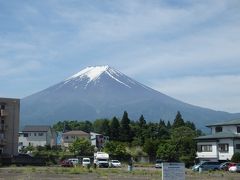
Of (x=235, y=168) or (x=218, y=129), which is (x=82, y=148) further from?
(x=235, y=168)

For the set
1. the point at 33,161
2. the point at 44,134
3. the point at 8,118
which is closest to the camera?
the point at 33,161

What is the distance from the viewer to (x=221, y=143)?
68.8 metres

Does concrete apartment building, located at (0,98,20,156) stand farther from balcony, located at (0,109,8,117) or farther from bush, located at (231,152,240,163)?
bush, located at (231,152,240,163)

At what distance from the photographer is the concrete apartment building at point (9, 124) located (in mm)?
70812

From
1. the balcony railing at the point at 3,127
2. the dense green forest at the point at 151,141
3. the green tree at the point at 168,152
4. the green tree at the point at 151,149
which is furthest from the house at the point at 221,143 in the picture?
the balcony railing at the point at 3,127

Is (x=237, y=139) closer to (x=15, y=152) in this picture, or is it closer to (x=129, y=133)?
(x=15, y=152)

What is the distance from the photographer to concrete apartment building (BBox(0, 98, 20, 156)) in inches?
2788

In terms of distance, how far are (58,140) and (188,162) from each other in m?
62.1

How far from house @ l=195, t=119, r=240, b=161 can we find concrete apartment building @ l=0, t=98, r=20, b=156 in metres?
28.7

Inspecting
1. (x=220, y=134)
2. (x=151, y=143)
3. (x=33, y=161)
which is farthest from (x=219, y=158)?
(x=33, y=161)

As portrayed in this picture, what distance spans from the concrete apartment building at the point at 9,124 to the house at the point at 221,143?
28681mm

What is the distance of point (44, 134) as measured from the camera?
115 meters

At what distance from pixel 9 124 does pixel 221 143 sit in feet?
107

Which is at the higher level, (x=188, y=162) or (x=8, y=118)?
(x=8, y=118)
